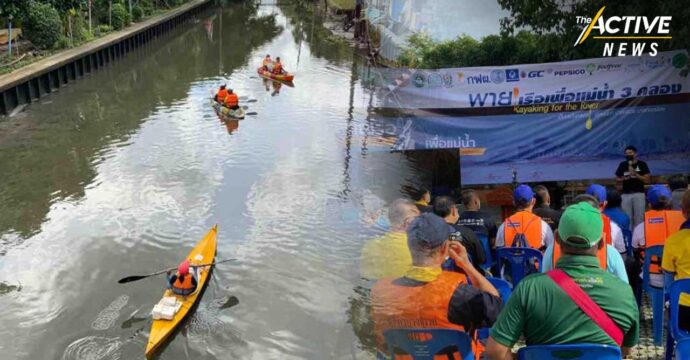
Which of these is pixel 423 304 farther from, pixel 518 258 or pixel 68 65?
pixel 68 65

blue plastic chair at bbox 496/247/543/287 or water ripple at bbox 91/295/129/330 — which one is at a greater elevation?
blue plastic chair at bbox 496/247/543/287

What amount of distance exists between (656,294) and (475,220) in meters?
1.85

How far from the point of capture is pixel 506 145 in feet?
32.0

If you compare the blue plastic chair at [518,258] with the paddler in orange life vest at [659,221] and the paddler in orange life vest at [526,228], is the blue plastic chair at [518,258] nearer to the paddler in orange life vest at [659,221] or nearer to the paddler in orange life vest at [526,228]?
the paddler in orange life vest at [526,228]

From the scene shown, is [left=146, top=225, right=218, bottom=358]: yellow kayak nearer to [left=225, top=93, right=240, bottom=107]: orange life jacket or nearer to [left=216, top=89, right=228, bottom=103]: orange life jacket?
[left=225, top=93, right=240, bottom=107]: orange life jacket

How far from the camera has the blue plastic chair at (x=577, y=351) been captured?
2.97m

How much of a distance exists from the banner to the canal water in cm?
320

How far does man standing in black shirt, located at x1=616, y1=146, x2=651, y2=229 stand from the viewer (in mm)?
8578

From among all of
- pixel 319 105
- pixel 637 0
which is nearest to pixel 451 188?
pixel 637 0

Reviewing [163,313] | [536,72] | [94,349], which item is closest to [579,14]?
[536,72]

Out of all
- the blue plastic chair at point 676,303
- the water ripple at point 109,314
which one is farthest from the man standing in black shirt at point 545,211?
the water ripple at point 109,314

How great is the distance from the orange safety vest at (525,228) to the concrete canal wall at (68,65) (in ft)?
66.1

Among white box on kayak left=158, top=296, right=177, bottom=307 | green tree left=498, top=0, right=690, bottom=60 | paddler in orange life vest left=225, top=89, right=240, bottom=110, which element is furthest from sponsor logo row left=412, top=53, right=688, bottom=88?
paddler in orange life vest left=225, top=89, right=240, bottom=110

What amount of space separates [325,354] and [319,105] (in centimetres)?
1639
